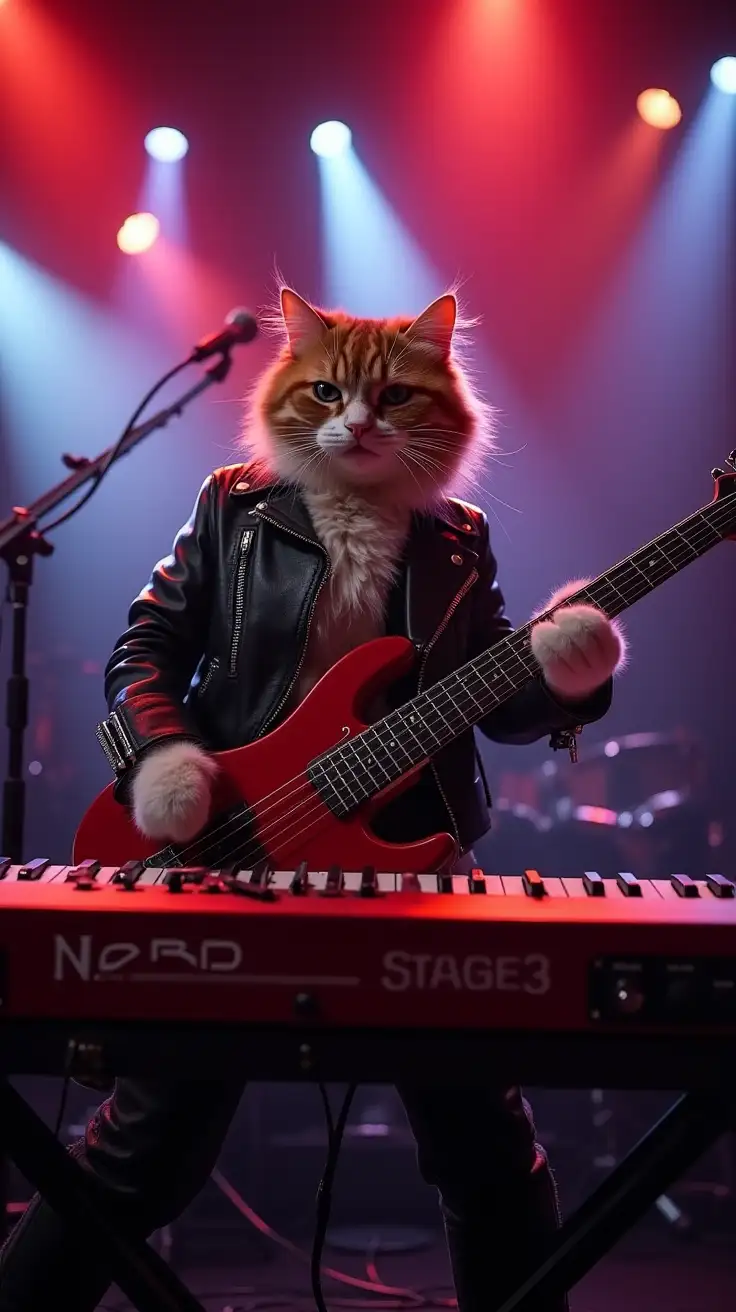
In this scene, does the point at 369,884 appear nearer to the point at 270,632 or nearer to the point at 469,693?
the point at 469,693

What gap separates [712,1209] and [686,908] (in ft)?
7.91

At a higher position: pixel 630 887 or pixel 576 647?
pixel 576 647

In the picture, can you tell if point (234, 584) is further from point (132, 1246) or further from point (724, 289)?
point (724, 289)

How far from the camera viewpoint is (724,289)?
363cm

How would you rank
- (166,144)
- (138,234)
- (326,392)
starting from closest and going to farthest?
(326,392)
(138,234)
(166,144)

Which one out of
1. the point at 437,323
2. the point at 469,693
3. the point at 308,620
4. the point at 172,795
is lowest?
the point at 172,795

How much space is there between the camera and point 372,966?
2.64 feet

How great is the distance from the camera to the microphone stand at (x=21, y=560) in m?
2.08

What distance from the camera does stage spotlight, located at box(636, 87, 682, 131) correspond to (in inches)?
141

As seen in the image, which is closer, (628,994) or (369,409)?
(628,994)

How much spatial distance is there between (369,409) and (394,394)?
8 centimetres

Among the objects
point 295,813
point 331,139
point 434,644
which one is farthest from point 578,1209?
point 331,139

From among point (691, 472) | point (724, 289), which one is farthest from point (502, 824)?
point (724, 289)

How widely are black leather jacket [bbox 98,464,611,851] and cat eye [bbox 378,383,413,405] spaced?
168mm
